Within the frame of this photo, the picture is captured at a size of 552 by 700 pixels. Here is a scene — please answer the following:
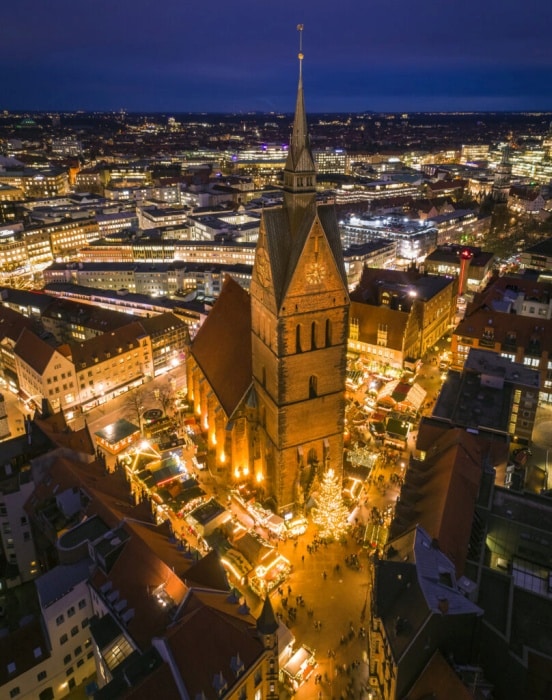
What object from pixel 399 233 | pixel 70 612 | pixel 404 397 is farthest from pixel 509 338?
pixel 399 233

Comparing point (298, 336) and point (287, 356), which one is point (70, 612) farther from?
point (298, 336)

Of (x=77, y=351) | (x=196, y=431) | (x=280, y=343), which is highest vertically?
(x=280, y=343)

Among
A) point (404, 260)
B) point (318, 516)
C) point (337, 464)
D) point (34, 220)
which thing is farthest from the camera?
point (34, 220)

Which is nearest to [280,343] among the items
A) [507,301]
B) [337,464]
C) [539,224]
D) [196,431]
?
[337,464]

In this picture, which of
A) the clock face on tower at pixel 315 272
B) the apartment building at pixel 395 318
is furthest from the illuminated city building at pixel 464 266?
the clock face on tower at pixel 315 272

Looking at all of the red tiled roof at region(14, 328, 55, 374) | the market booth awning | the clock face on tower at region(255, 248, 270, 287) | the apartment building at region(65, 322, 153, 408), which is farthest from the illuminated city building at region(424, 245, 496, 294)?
the red tiled roof at region(14, 328, 55, 374)

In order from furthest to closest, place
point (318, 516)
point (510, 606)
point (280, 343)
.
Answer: point (318, 516) < point (280, 343) < point (510, 606)

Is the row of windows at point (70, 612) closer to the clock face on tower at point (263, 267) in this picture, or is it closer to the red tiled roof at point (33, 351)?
the clock face on tower at point (263, 267)

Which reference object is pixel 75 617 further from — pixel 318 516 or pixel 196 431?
pixel 196 431
